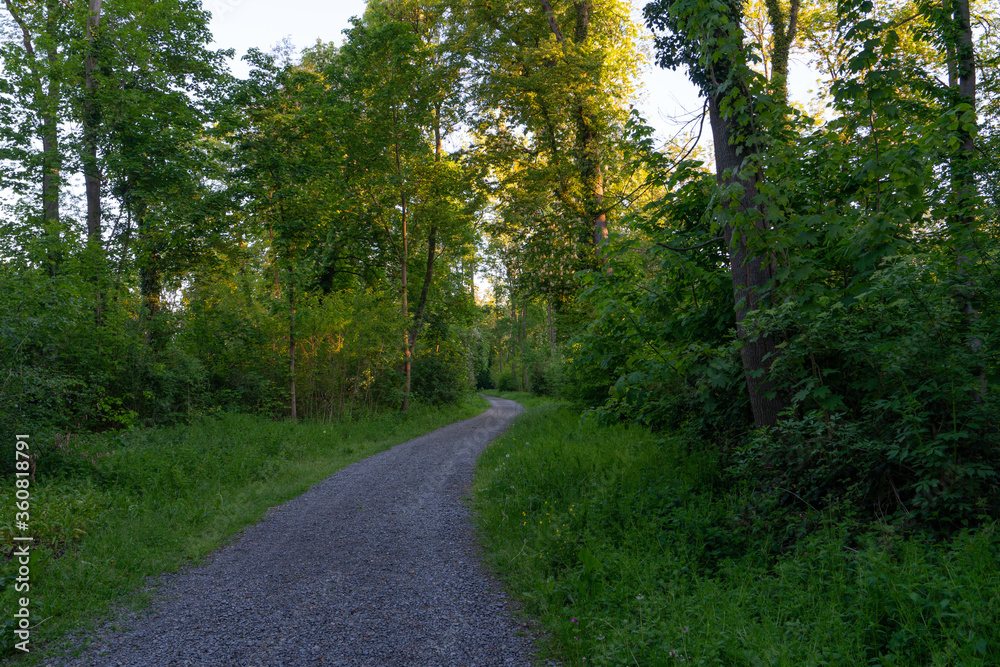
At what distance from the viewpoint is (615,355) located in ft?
18.9

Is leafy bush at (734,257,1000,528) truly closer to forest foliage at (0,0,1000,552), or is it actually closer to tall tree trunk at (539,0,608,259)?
forest foliage at (0,0,1000,552)

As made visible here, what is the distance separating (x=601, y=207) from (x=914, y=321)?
1060 centimetres

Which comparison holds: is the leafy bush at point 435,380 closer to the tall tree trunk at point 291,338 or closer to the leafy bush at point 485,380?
the tall tree trunk at point 291,338

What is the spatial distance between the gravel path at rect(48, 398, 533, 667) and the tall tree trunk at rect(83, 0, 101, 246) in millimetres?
12314

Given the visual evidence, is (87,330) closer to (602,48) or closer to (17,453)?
(17,453)

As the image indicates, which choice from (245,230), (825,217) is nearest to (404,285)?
(245,230)

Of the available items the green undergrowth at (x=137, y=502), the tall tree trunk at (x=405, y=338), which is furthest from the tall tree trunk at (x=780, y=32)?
the green undergrowth at (x=137, y=502)

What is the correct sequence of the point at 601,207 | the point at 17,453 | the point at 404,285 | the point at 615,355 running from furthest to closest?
the point at 404,285, the point at 601,207, the point at 17,453, the point at 615,355

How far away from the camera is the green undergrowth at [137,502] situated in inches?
176

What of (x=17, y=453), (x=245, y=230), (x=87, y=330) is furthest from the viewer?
(x=245, y=230)

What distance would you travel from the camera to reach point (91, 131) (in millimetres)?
13945

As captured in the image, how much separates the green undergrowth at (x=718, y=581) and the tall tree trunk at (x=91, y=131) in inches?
587

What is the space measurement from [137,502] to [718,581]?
750cm

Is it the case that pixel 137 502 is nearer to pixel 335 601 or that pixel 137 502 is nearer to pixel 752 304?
pixel 335 601
